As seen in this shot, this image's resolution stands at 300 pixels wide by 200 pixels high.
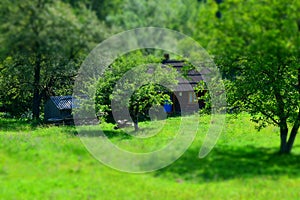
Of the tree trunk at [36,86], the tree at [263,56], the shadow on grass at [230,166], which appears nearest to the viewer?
the shadow on grass at [230,166]

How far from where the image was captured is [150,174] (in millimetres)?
20375

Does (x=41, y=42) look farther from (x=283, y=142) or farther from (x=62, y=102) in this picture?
(x=283, y=142)

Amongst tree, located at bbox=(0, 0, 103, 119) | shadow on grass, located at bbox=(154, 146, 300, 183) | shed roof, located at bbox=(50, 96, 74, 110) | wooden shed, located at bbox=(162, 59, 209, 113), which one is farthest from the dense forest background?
wooden shed, located at bbox=(162, 59, 209, 113)

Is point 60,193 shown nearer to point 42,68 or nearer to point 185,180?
point 185,180

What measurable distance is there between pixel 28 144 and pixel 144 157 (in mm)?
7254

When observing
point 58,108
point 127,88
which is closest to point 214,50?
point 127,88

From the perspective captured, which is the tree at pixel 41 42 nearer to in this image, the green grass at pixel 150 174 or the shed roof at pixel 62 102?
the shed roof at pixel 62 102

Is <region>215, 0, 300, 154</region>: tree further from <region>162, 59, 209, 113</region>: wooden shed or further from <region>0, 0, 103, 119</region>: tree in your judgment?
<region>162, 59, 209, 113</region>: wooden shed

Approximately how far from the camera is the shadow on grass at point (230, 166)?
65.6ft

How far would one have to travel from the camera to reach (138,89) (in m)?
32.7

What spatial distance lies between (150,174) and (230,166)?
4.26 metres

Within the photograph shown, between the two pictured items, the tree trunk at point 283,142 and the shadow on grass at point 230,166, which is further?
the tree trunk at point 283,142

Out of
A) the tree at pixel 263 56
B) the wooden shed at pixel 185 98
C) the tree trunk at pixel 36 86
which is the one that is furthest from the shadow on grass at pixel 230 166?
the wooden shed at pixel 185 98

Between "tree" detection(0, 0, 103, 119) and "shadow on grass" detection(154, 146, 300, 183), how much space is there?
18.3 m
